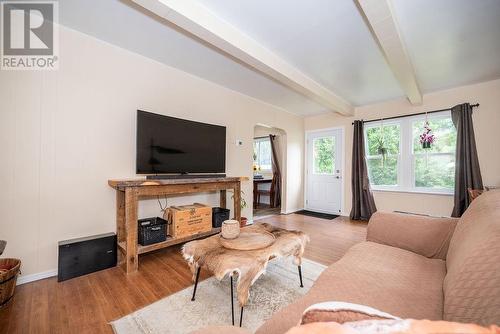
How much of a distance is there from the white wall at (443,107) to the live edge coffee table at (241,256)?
10.9ft

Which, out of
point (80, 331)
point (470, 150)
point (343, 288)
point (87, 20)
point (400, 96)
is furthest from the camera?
point (400, 96)

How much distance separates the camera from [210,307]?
167cm

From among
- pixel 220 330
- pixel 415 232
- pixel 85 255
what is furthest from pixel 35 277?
pixel 415 232

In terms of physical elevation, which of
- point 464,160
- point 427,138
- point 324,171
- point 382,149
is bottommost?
point 324,171

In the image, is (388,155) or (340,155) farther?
(340,155)

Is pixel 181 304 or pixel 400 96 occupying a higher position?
pixel 400 96

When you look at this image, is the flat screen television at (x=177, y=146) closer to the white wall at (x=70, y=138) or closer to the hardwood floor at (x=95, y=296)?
the white wall at (x=70, y=138)

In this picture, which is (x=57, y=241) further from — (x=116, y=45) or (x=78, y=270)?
(x=116, y=45)

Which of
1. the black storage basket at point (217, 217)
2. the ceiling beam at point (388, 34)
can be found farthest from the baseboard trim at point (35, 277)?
the ceiling beam at point (388, 34)

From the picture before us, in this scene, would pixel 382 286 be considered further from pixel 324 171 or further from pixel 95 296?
pixel 324 171

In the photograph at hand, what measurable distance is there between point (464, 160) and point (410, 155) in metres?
0.77

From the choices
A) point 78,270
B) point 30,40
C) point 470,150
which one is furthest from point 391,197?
point 30,40

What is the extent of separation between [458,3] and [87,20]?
3.26 m

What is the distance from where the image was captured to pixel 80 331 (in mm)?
1415
